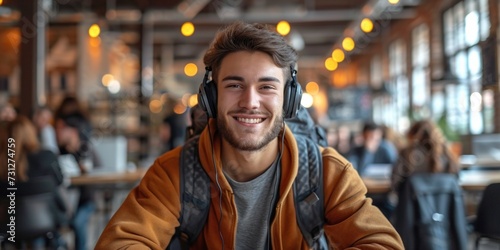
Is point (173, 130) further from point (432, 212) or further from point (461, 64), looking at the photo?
point (461, 64)

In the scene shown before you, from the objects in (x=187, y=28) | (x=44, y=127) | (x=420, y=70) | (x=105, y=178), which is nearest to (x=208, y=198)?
(x=105, y=178)

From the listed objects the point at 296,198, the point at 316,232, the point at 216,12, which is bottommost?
the point at 316,232

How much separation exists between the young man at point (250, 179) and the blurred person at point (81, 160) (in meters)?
3.15

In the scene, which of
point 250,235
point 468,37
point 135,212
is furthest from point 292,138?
point 468,37

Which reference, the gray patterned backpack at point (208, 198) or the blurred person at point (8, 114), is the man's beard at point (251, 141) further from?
the blurred person at point (8, 114)

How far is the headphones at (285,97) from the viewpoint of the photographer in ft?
5.32

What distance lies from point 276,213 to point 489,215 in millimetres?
1419

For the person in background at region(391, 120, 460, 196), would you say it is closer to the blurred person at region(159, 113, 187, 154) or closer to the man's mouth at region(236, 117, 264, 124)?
the man's mouth at region(236, 117, 264, 124)

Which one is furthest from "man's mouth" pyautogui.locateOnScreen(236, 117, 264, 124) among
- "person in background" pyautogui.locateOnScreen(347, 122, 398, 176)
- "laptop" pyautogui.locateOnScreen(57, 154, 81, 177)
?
→ "person in background" pyautogui.locateOnScreen(347, 122, 398, 176)

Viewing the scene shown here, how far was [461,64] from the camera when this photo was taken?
1087 cm

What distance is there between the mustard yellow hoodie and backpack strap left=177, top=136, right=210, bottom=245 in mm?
19

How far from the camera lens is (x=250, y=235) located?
63.8 inches

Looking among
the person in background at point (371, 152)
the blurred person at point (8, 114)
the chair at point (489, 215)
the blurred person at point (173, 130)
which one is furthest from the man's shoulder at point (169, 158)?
the blurred person at point (173, 130)

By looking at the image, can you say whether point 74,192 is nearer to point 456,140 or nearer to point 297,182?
point 297,182
